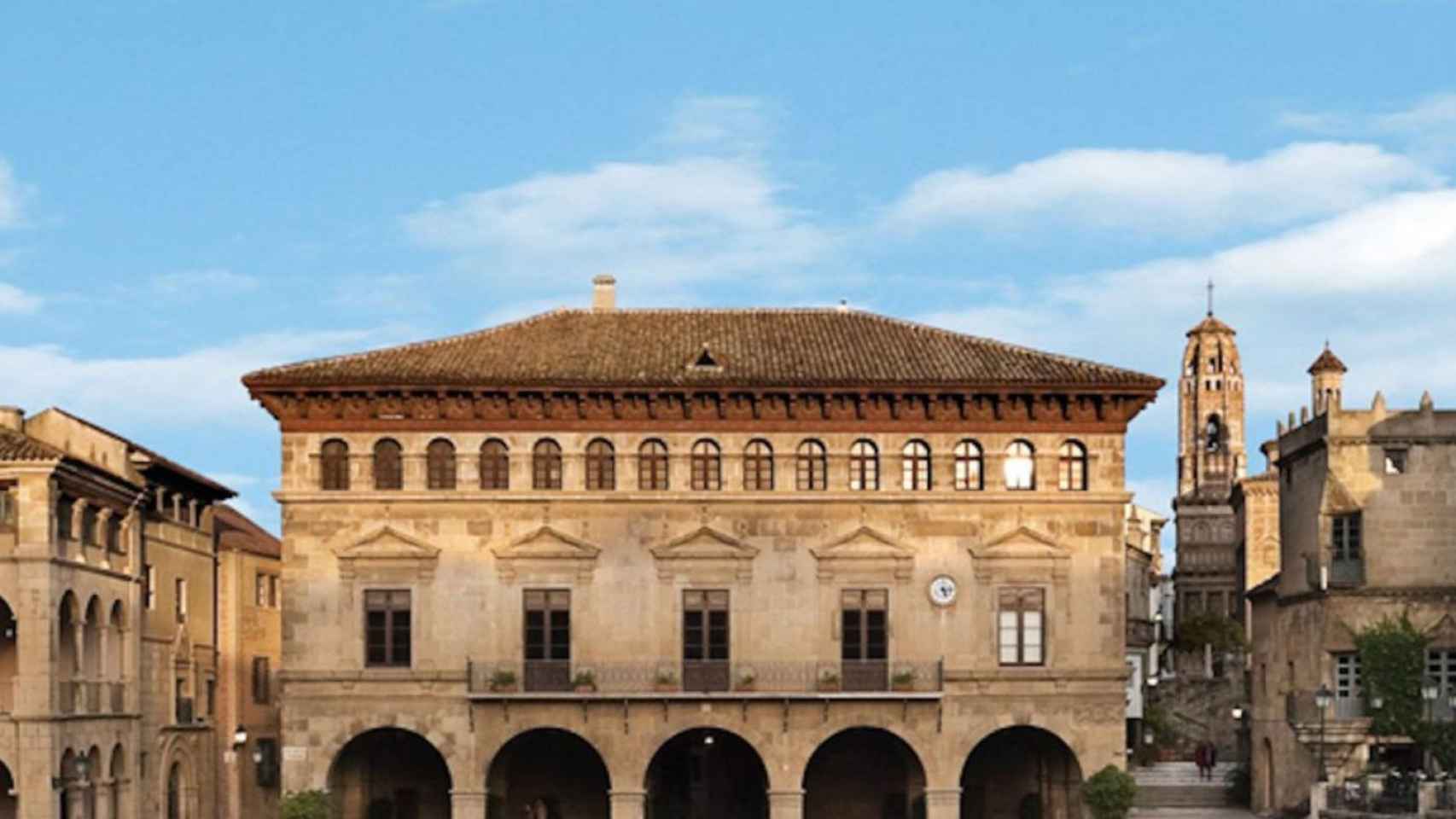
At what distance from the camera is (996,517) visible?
2393 inches

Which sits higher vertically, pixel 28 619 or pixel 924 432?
pixel 924 432

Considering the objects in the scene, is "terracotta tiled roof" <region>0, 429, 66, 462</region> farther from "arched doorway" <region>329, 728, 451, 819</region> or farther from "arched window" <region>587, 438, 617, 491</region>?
"arched window" <region>587, 438, 617, 491</region>

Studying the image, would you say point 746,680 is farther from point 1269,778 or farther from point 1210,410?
point 1210,410

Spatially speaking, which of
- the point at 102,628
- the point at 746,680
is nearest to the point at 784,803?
the point at 746,680

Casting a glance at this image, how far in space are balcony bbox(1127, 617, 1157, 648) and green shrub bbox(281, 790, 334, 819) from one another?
5164 centimetres

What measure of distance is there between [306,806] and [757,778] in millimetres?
11703

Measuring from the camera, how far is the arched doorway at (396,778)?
62375 mm

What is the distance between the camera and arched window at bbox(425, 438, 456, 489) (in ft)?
200

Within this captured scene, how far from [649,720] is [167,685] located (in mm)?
13494

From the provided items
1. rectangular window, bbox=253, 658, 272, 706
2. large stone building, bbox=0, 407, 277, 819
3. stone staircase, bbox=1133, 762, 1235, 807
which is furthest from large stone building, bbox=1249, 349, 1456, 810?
rectangular window, bbox=253, 658, 272, 706

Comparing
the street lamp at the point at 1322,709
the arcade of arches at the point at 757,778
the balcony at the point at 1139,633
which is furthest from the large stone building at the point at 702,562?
the balcony at the point at 1139,633

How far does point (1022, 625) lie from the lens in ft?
199

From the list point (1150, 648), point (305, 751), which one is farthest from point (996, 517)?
point (1150, 648)

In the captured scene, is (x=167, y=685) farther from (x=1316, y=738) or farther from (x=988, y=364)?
(x=1316, y=738)
